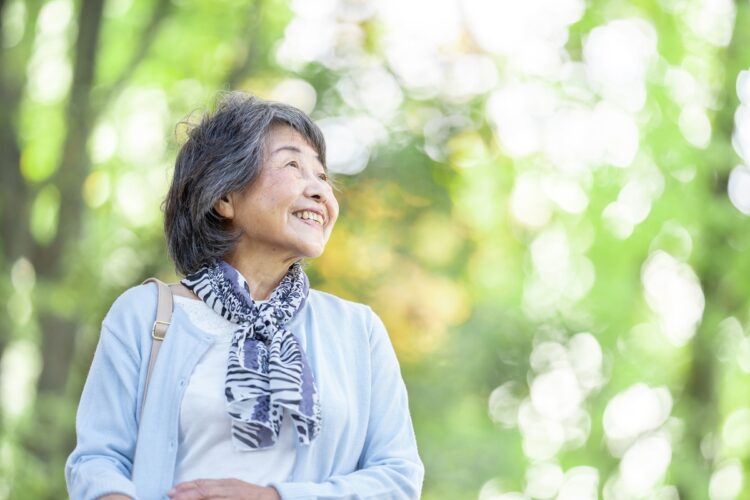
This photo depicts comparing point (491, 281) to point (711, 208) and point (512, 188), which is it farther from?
point (711, 208)

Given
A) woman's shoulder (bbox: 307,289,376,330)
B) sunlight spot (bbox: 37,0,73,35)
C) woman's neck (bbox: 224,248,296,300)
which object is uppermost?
sunlight spot (bbox: 37,0,73,35)

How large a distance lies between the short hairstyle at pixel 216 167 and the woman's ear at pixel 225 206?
1cm

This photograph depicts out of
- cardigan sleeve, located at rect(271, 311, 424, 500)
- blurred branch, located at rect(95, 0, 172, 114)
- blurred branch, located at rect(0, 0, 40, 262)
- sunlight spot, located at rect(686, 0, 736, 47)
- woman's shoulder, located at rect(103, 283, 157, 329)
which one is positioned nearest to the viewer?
cardigan sleeve, located at rect(271, 311, 424, 500)

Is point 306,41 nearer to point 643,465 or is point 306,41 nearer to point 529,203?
point 529,203

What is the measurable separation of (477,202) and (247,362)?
9.34 meters

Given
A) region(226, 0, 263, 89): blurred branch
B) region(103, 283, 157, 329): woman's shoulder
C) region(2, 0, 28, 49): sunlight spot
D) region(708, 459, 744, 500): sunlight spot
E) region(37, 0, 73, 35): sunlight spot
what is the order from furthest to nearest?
region(708, 459, 744, 500): sunlight spot < region(37, 0, 73, 35): sunlight spot < region(226, 0, 263, 89): blurred branch < region(2, 0, 28, 49): sunlight spot < region(103, 283, 157, 329): woman's shoulder

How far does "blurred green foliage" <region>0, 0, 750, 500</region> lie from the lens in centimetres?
926

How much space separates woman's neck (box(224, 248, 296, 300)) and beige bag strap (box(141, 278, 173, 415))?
0.57ft

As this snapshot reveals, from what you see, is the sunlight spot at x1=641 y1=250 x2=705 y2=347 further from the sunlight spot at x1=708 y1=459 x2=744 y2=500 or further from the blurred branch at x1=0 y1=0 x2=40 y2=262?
the blurred branch at x1=0 y1=0 x2=40 y2=262

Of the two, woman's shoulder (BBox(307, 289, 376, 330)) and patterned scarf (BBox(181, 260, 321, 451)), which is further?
woman's shoulder (BBox(307, 289, 376, 330))

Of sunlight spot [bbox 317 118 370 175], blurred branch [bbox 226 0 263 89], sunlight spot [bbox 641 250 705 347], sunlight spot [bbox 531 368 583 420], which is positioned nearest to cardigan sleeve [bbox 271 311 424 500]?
sunlight spot [bbox 317 118 370 175]

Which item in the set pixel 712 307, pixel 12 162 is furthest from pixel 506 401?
pixel 12 162

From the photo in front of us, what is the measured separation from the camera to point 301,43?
32.6 ft

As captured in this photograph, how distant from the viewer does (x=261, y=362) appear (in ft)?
8.53
